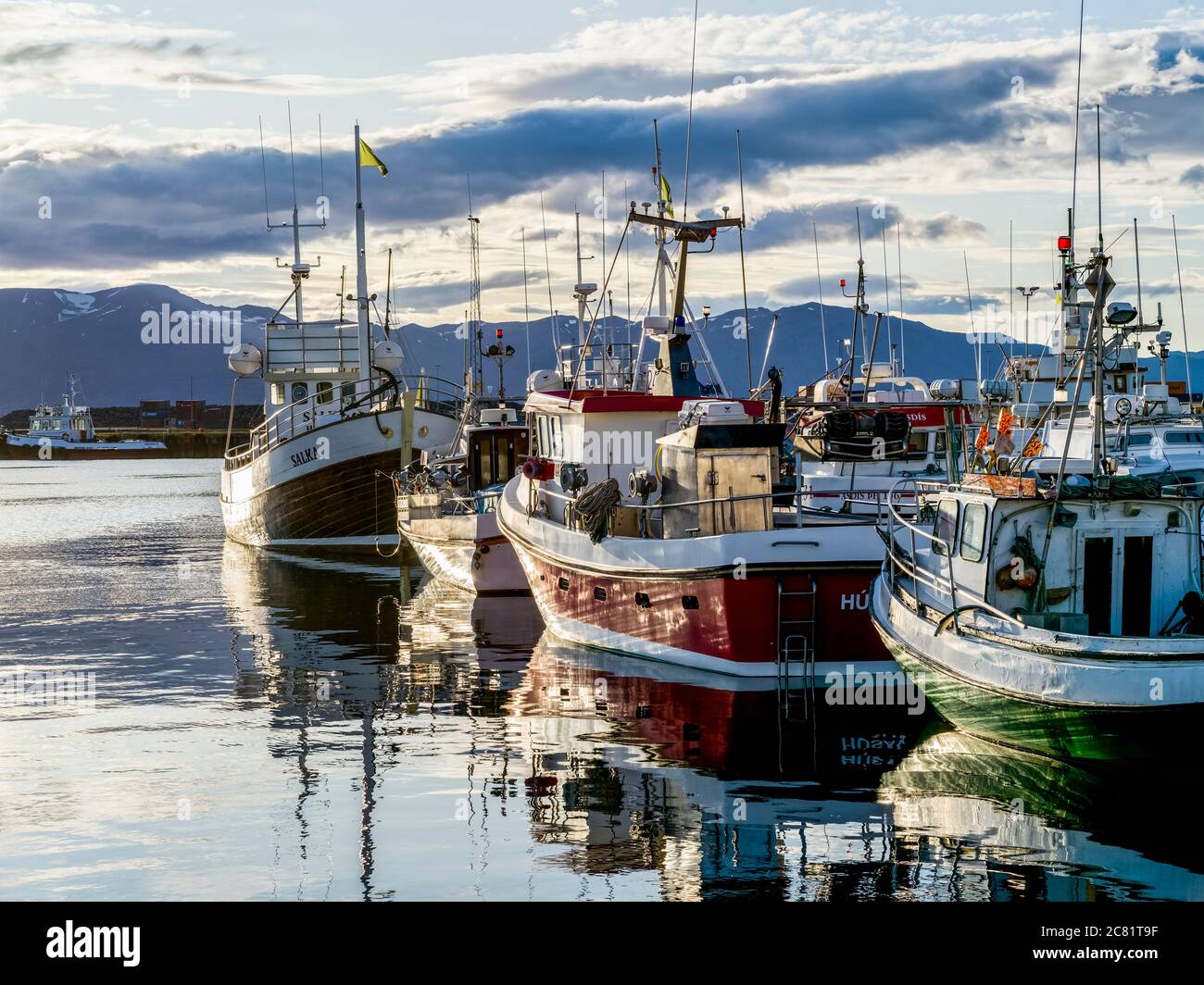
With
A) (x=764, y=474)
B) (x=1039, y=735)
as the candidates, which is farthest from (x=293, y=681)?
(x=1039, y=735)

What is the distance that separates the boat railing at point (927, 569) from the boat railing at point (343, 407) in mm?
23522

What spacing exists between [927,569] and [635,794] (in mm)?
4853

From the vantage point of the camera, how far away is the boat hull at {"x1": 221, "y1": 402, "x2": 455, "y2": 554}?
131 feet

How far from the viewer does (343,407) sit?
41.0 meters

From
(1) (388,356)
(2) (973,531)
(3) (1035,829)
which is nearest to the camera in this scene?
(3) (1035,829)

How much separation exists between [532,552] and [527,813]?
414 inches

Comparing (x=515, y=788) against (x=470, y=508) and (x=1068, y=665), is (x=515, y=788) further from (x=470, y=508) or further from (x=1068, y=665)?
(x=470, y=508)

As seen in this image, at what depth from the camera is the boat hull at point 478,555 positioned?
29859mm

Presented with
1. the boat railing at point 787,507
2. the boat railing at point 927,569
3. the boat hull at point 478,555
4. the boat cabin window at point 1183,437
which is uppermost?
the boat cabin window at point 1183,437

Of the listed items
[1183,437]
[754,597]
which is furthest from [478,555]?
[1183,437]

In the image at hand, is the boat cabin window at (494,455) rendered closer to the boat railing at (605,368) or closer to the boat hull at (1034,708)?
the boat railing at (605,368)

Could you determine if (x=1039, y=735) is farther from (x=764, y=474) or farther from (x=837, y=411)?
(x=837, y=411)

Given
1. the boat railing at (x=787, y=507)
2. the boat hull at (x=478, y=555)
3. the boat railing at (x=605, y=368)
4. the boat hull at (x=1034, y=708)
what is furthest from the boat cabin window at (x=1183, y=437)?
the boat hull at (x=1034, y=708)

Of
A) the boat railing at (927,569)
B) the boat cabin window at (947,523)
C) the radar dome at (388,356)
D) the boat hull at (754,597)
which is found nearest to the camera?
the boat railing at (927,569)
